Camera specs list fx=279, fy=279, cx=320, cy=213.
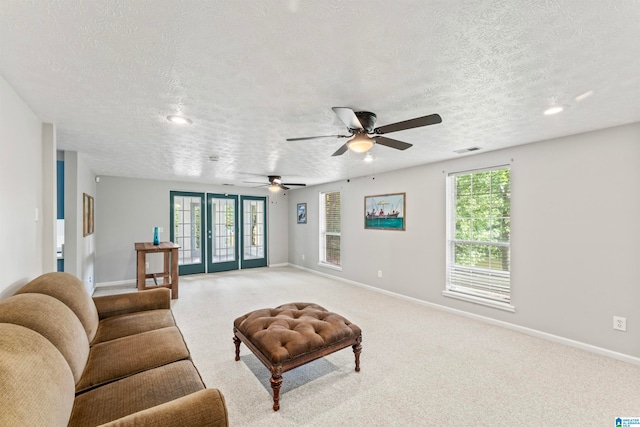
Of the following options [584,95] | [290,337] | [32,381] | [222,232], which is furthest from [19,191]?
[222,232]

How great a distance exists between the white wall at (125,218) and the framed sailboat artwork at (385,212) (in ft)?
13.9

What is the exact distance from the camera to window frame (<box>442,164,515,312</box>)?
3.66 m

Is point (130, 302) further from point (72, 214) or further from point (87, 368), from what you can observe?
point (72, 214)

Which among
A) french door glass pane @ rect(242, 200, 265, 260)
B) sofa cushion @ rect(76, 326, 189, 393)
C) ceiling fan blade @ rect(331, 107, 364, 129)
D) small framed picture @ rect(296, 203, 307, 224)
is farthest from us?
french door glass pane @ rect(242, 200, 265, 260)

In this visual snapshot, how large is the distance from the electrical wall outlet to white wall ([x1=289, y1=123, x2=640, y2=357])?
34 mm

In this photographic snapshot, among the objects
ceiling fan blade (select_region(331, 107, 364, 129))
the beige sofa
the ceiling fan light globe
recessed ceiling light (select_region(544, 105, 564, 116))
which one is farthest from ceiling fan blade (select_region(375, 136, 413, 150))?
the beige sofa

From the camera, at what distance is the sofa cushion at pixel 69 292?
6.19ft

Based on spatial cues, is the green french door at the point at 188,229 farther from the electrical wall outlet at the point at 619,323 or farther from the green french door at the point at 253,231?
the electrical wall outlet at the point at 619,323

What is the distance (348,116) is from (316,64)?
479 millimetres

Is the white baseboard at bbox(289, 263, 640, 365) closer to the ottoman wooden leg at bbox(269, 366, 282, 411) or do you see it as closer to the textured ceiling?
the textured ceiling

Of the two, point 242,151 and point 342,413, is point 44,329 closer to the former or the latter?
point 342,413

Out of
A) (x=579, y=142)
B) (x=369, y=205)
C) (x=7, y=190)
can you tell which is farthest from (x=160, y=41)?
(x=369, y=205)

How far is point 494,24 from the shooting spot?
1313 millimetres

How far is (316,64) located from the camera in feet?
5.37
